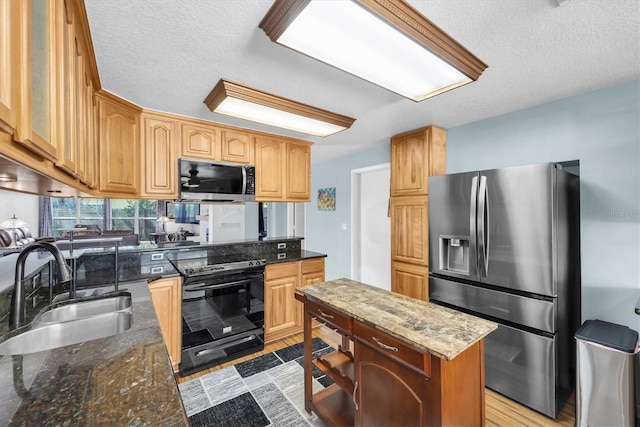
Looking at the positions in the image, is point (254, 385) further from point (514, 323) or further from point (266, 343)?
point (514, 323)

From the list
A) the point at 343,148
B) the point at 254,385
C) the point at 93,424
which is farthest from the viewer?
the point at 343,148

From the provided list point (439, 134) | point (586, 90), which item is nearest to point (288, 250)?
point (439, 134)

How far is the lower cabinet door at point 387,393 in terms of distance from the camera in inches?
46.8

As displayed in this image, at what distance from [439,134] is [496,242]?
1353 mm

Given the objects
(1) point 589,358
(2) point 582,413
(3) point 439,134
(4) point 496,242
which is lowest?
(2) point 582,413

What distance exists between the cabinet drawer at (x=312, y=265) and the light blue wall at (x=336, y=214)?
44.4 inches

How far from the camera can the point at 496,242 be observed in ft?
6.98

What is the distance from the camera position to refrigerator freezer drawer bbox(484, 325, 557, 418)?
6.20 feet

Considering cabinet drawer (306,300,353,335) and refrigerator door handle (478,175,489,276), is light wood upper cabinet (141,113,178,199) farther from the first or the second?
refrigerator door handle (478,175,489,276)

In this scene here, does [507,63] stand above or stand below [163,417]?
above

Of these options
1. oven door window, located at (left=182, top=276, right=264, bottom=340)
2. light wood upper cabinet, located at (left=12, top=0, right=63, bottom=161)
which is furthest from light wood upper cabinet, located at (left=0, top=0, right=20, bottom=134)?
oven door window, located at (left=182, top=276, right=264, bottom=340)

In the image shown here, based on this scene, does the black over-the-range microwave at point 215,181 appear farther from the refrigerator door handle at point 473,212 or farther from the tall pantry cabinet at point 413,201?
the refrigerator door handle at point 473,212

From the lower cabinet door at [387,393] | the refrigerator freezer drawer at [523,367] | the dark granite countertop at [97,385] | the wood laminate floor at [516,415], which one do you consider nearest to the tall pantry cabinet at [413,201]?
the refrigerator freezer drawer at [523,367]

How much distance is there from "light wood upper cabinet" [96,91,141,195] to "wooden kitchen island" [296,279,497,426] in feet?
6.21
